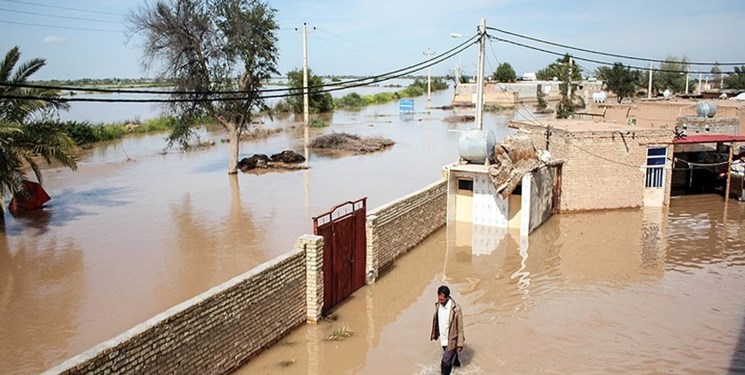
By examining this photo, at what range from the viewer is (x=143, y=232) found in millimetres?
15680

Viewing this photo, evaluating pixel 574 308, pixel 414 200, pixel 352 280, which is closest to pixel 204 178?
pixel 414 200

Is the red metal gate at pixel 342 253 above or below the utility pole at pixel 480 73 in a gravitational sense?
below

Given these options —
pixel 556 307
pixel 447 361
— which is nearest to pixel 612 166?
pixel 556 307

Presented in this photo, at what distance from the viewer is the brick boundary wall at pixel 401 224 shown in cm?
1175

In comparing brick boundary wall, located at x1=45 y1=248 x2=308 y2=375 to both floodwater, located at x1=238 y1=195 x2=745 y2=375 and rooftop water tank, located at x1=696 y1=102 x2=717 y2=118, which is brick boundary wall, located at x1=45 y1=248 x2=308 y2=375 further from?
rooftop water tank, located at x1=696 y1=102 x2=717 y2=118

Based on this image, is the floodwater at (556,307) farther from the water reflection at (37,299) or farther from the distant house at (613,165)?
the water reflection at (37,299)

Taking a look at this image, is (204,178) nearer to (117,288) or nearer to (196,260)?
(196,260)

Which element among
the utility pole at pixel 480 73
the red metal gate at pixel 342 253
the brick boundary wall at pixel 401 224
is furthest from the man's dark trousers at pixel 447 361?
the utility pole at pixel 480 73

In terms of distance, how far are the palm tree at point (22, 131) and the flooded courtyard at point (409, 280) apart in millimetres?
1832

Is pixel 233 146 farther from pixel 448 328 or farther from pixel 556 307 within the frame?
pixel 448 328

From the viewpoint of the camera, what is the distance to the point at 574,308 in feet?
35.0

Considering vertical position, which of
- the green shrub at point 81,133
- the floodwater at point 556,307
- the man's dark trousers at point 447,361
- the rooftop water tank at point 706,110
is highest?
the rooftop water tank at point 706,110

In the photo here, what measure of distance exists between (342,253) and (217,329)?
3424mm

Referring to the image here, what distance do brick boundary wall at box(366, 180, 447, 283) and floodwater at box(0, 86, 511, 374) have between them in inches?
103
